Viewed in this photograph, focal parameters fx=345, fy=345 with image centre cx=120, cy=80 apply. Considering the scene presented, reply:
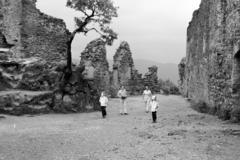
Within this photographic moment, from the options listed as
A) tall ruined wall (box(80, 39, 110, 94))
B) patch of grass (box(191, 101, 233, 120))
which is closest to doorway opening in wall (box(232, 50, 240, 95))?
patch of grass (box(191, 101, 233, 120))

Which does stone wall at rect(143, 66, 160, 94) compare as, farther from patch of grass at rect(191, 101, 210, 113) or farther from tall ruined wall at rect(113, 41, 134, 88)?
patch of grass at rect(191, 101, 210, 113)

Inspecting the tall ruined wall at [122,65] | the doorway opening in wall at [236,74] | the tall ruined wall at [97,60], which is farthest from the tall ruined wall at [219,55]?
the tall ruined wall at [122,65]

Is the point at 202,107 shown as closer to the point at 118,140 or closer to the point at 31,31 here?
the point at 118,140

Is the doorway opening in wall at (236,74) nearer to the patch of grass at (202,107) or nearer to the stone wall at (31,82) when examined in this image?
the patch of grass at (202,107)

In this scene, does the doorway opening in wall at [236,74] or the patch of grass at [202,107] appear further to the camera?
the patch of grass at [202,107]

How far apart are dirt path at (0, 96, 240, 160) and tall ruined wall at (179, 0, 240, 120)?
1204 mm

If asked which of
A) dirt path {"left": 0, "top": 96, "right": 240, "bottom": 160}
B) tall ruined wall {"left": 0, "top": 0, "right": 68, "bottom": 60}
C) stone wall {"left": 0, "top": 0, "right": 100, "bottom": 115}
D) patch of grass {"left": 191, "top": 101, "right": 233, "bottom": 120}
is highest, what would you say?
tall ruined wall {"left": 0, "top": 0, "right": 68, "bottom": 60}

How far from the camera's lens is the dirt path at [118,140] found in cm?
729

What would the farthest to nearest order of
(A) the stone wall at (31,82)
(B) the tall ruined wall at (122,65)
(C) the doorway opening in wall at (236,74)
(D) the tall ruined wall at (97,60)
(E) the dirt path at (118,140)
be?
(B) the tall ruined wall at (122,65) → (D) the tall ruined wall at (97,60) → (A) the stone wall at (31,82) → (C) the doorway opening in wall at (236,74) → (E) the dirt path at (118,140)

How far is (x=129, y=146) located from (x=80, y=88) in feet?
29.4

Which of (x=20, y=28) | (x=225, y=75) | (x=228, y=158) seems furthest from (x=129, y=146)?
(x=20, y=28)

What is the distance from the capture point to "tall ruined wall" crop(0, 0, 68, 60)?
21641 millimetres

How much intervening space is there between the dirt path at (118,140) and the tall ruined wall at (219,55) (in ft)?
3.95

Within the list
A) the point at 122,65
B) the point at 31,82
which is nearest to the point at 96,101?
the point at 31,82
